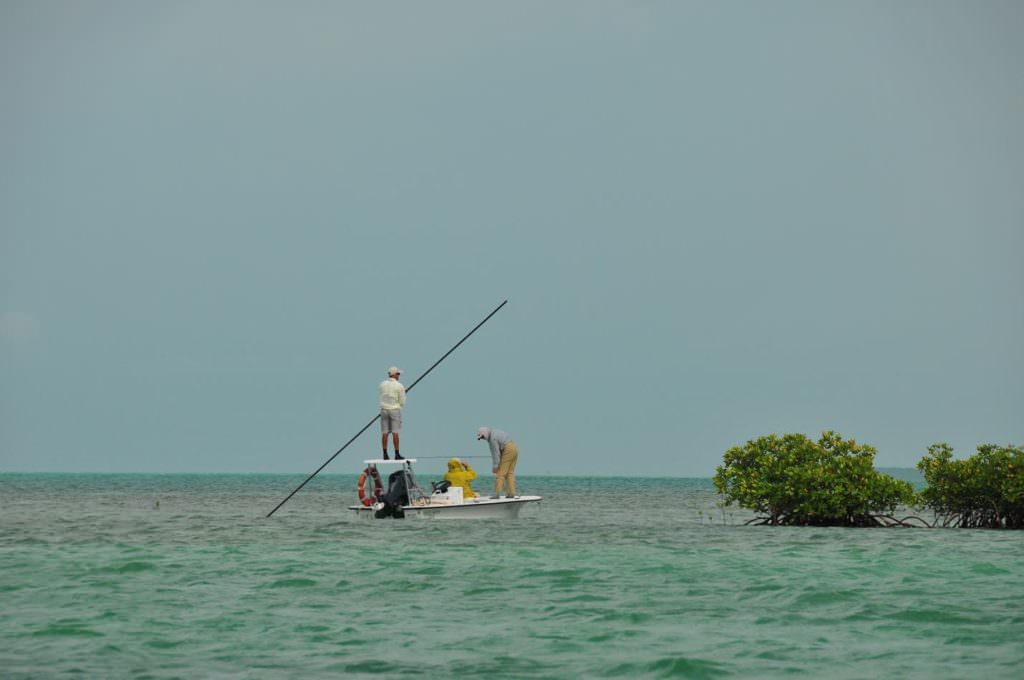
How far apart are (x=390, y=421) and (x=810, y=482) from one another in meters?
11.5

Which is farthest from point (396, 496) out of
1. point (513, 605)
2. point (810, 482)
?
point (513, 605)

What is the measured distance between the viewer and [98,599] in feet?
61.3

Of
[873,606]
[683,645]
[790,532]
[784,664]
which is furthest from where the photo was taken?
[790,532]

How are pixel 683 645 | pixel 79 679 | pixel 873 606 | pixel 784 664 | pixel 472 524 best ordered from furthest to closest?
pixel 472 524
pixel 873 606
pixel 683 645
pixel 784 664
pixel 79 679

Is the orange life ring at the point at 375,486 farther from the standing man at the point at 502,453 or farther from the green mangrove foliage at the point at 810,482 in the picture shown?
the green mangrove foliage at the point at 810,482

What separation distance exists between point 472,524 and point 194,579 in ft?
46.5

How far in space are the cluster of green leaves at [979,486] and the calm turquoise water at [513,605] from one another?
Result: 1.81 meters

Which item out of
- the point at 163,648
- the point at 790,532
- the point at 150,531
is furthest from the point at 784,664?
the point at 150,531

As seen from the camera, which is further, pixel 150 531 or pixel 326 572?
pixel 150 531

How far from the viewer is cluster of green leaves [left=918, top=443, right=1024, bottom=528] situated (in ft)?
106

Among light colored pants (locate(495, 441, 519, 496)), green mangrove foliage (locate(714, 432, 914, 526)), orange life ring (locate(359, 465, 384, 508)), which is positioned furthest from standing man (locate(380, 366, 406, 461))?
green mangrove foliage (locate(714, 432, 914, 526))

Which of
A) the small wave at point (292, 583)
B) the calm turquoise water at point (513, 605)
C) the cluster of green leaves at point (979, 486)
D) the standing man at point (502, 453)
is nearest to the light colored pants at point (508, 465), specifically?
the standing man at point (502, 453)

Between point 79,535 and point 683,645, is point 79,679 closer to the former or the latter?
point 683,645

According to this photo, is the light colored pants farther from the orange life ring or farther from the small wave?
the small wave
